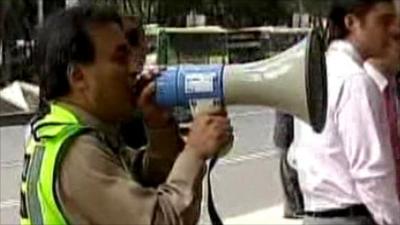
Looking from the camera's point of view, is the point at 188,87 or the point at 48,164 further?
the point at 188,87

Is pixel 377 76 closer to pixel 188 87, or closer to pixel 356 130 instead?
pixel 356 130

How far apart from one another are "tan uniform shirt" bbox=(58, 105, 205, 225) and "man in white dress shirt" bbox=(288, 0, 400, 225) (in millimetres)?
966

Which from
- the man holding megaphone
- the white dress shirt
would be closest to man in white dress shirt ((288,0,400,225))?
the white dress shirt

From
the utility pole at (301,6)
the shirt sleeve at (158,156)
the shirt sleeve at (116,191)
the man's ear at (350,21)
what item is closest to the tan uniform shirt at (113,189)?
the shirt sleeve at (116,191)

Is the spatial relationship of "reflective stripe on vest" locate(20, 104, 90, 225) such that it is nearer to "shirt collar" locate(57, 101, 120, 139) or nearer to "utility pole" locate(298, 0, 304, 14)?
"shirt collar" locate(57, 101, 120, 139)

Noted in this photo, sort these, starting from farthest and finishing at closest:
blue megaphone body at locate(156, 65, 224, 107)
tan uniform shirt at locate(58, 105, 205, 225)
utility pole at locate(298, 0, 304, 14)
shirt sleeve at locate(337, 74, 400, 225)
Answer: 1. utility pole at locate(298, 0, 304, 14)
2. shirt sleeve at locate(337, 74, 400, 225)
3. blue megaphone body at locate(156, 65, 224, 107)
4. tan uniform shirt at locate(58, 105, 205, 225)

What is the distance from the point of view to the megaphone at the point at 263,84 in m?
2.12

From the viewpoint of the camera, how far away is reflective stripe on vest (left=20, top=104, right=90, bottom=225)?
197 centimetres

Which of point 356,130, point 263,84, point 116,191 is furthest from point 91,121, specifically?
point 356,130

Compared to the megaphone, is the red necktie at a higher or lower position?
lower

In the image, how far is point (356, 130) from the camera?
2.92m

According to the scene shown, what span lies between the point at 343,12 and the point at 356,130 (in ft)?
1.00

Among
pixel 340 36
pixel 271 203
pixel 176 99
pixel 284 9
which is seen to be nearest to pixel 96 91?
pixel 176 99

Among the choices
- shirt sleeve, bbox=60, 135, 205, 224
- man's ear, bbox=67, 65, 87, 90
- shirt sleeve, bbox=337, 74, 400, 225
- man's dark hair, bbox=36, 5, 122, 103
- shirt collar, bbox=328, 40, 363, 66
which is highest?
man's dark hair, bbox=36, 5, 122, 103
